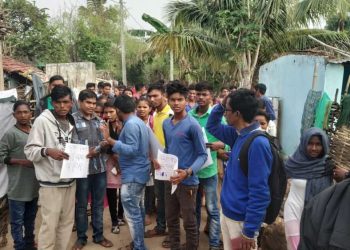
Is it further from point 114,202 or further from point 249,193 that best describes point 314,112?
point 249,193

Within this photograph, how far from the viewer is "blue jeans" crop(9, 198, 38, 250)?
151 inches

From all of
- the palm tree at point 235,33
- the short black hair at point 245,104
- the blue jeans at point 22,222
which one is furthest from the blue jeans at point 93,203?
the palm tree at point 235,33

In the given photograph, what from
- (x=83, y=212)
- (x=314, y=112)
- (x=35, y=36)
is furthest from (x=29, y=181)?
(x=35, y=36)

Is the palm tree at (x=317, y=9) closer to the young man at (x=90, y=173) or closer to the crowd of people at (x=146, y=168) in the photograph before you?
the crowd of people at (x=146, y=168)

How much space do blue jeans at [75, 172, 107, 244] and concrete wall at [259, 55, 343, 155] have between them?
4.84 meters

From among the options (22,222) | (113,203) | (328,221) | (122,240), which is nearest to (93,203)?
(113,203)

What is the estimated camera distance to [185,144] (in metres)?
3.57

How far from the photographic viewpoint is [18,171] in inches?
151

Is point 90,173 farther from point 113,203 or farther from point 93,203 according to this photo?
point 113,203

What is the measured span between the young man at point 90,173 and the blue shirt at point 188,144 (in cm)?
88

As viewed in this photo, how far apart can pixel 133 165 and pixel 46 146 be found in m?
0.86

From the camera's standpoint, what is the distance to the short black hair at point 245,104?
104 inches

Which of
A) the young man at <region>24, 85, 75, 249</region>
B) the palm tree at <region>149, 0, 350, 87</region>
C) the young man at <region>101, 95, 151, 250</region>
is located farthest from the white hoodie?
the palm tree at <region>149, 0, 350, 87</region>

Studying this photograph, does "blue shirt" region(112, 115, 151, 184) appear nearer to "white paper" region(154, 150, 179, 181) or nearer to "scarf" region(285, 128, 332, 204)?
"white paper" region(154, 150, 179, 181)
